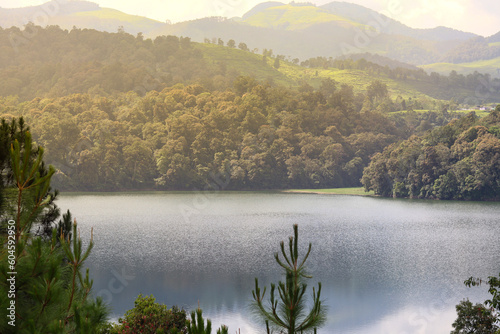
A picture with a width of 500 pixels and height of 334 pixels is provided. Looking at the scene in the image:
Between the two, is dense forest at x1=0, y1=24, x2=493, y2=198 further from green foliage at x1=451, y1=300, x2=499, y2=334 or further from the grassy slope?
green foliage at x1=451, y1=300, x2=499, y2=334

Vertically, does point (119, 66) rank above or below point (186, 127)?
above

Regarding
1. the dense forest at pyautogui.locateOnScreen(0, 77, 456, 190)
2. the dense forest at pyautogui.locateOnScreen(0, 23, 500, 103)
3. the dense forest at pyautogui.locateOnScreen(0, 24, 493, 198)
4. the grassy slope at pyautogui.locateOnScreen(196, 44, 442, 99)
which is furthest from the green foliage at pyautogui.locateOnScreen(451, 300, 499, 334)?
the grassy slope at pyautogui.locateOnScreen(196, 44, 442, 99)

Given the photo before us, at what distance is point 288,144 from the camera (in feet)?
269

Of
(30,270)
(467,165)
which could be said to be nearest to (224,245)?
(30,270)

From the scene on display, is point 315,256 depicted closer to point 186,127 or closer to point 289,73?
point 186,127

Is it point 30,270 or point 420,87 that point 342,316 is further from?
point 420,87

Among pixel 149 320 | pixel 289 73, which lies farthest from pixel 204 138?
pixel 149 320

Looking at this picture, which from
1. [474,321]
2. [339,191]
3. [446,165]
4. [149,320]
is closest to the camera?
[474,321]

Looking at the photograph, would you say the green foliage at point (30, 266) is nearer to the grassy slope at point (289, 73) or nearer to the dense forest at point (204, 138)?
the dense forest at point (204, 138)

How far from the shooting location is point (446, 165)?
66.1 m

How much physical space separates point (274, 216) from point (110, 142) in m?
39.0

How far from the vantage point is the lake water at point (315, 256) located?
70.5 ft

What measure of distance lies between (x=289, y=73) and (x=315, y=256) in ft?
367

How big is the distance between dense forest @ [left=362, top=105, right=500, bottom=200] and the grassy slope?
197 ft
